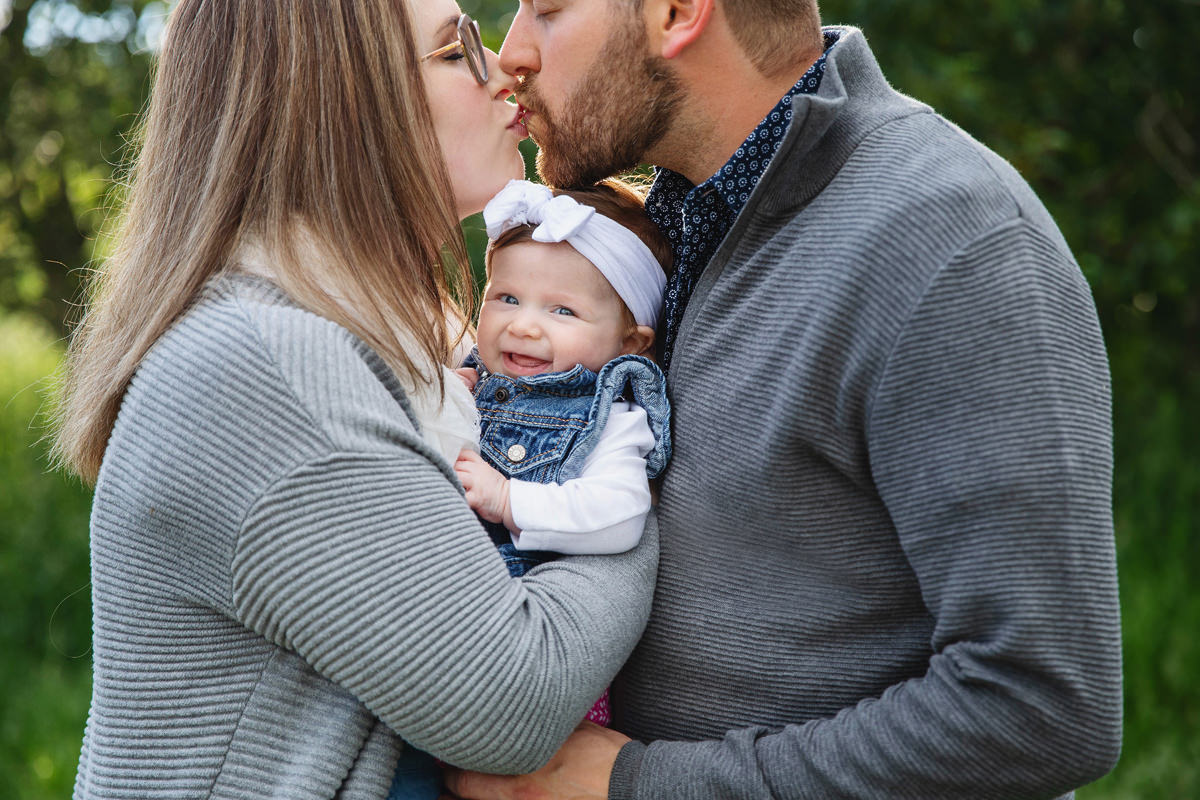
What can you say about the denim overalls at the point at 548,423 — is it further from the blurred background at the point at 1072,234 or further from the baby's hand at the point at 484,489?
the blurred background at the point at 1072,234

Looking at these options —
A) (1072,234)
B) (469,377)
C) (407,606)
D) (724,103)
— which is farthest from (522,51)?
(1072,234)

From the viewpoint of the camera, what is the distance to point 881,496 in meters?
1.71

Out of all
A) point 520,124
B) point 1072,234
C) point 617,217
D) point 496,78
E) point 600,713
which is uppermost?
point 496,78

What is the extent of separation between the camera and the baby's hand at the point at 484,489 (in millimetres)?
1983

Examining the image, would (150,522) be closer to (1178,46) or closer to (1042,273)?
(1042,273)

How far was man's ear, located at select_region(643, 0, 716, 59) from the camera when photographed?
2.15m

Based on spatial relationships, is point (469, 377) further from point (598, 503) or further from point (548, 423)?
point (598, 503)

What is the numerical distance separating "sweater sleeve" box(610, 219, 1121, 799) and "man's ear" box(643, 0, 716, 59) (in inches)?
31.0

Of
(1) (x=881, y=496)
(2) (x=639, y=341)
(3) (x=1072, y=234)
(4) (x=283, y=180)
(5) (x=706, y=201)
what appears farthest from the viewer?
(3) (x=1072, y=234)

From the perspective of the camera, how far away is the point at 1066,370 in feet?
5.26

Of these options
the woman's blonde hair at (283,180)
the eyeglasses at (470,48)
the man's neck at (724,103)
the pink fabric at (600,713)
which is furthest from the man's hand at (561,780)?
the eyeglasses at (470,48)

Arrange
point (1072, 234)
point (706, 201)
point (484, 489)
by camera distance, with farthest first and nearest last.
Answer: point (1072, 234) → point (706, 201) → point (484, 489)

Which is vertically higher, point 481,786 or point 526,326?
point 526,326

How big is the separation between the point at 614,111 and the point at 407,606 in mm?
1102
